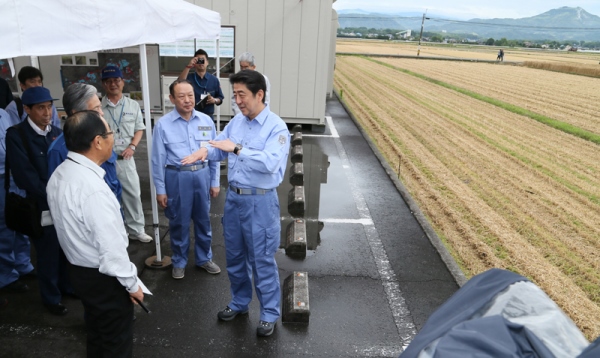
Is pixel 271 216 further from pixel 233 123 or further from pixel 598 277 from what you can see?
pixel 598 277

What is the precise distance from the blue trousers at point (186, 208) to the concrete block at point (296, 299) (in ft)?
3.25

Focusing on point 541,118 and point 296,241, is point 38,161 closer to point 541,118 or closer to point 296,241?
point 296,241

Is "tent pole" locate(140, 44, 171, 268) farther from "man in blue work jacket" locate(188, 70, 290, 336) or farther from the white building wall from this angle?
the white building wall

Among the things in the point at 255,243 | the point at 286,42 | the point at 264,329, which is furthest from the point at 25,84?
the point at 286,42

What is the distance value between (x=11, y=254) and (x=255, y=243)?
2504mm

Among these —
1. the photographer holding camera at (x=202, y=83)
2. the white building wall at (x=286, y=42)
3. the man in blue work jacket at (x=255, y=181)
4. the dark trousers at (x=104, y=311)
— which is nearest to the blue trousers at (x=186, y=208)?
the man in blue work jacket at (x=255, y=181)

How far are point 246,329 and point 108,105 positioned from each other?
2.81 m

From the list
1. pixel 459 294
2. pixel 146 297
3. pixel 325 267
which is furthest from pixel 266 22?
pixel 459 294

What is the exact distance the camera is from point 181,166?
4.23 meters

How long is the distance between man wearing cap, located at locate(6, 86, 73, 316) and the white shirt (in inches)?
47.2

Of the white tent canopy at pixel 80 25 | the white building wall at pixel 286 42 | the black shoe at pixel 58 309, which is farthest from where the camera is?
the white building wall at pixel 286 42

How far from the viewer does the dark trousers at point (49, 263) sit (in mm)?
3654

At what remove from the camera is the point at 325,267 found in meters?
5.00

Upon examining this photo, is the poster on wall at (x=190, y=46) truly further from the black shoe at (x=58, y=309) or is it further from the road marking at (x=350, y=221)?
the black shoe at (x=58, y=309)
